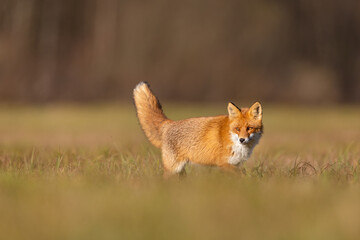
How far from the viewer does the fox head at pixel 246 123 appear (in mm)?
3792

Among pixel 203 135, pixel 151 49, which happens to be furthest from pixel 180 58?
pixel 203 135

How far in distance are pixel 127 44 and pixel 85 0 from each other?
180 centimetres

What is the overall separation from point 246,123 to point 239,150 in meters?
0.22

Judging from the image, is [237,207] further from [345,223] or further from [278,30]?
[278,30]

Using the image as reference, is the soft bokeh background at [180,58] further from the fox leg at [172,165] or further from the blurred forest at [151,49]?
the fox leg at [172,165]

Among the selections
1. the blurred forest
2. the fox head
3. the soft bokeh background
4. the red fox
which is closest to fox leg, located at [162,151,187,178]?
the red fox

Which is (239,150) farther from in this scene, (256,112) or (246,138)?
(256,112)

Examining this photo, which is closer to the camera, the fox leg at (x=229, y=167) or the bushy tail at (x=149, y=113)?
the fox leg at (x=229, y=167)

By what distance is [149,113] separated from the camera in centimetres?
452

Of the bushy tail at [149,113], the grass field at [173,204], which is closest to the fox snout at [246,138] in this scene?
the grass field at [173,204]

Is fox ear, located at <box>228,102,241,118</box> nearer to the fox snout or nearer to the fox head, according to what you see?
the fox head

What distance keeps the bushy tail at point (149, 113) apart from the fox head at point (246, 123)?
79cm

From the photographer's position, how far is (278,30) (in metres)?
15.6

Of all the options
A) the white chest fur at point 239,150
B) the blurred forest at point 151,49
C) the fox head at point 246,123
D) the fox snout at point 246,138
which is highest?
the blurred forest at point 151,49
